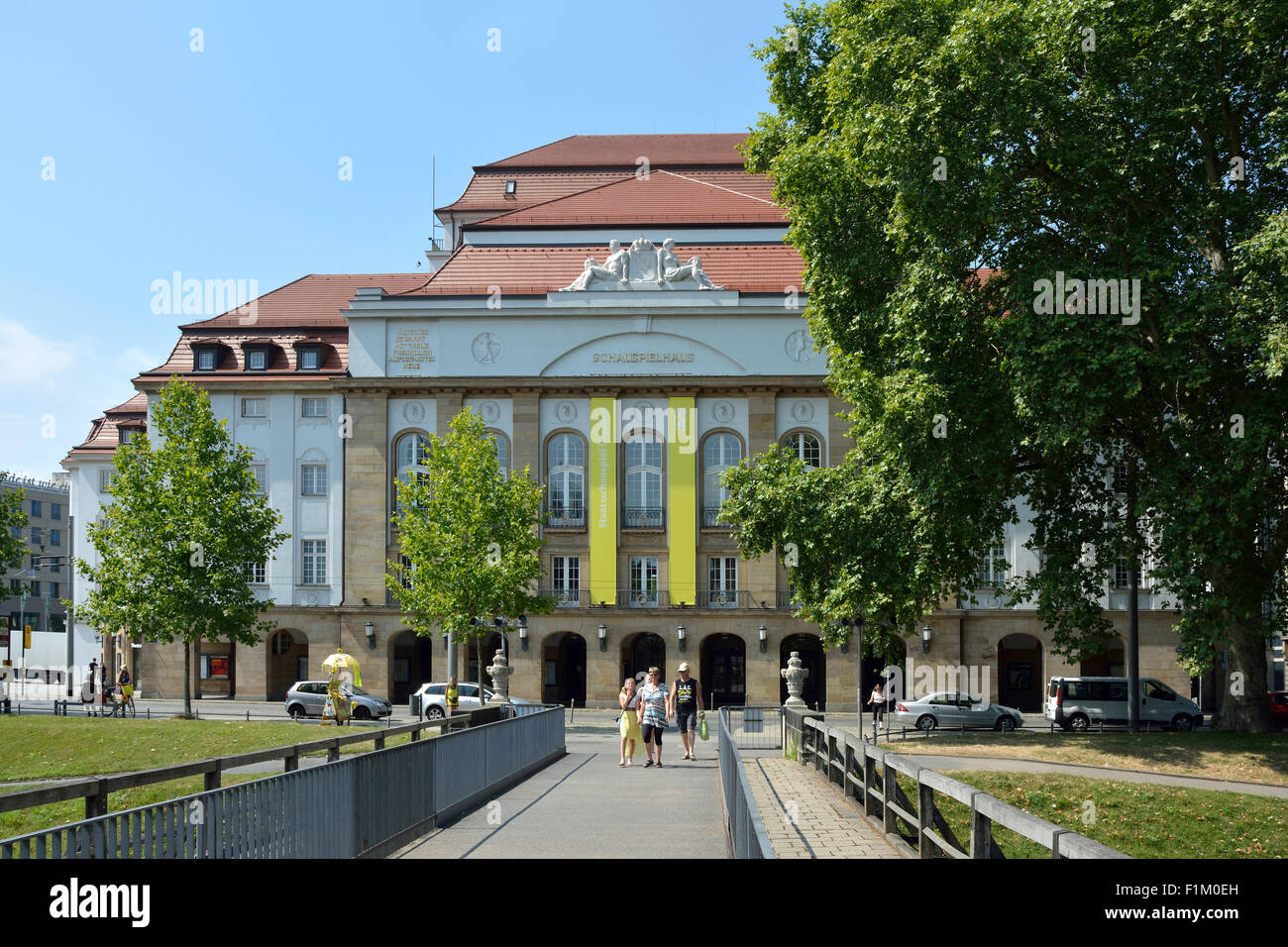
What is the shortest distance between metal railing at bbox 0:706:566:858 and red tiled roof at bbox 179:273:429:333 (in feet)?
145

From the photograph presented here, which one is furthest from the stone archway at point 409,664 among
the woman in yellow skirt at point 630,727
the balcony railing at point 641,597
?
the woman in yellow skirt at point 630,727

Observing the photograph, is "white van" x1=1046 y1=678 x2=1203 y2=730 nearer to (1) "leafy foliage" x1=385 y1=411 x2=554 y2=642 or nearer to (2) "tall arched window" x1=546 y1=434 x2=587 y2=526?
(1) "leafy foliage" x1=385 y1=411 x2=554 y2=642

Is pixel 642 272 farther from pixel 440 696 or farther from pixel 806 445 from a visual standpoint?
pixel 440 696

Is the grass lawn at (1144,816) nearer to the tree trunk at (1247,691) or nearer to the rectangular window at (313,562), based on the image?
the tree trunk at (1247,691)

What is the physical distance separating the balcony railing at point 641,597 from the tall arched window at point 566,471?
169 inches

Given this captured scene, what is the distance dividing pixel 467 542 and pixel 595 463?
10.2 meters

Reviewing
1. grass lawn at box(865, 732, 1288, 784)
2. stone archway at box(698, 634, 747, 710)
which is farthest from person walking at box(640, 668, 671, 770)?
stone archway at box(698, 634, 747, 710)

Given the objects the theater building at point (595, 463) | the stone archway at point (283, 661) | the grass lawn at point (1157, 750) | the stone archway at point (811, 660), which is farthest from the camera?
the stone archway at point (283, 661)

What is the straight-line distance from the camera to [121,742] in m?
30.5

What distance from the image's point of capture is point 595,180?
6231 cm

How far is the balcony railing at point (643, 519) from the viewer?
167 ft

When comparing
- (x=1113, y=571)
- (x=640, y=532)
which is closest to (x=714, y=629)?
(x=640, y=532)

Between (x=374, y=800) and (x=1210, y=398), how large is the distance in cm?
1891

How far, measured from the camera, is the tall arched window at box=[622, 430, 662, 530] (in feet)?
167
